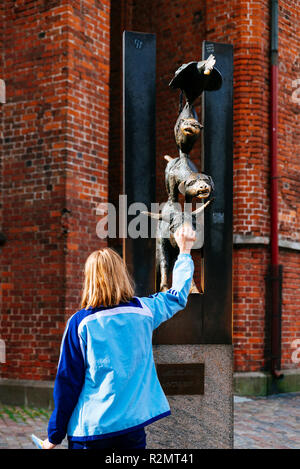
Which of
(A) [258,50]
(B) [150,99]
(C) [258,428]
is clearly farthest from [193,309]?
(A) [258,50]

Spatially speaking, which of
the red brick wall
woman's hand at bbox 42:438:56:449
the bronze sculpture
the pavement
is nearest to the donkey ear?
the bronze sculpture

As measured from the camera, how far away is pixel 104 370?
2.38 meters

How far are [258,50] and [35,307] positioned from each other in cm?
506

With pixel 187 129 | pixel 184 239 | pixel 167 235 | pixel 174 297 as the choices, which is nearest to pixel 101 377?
pixel 174 297

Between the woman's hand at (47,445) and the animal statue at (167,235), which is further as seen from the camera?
the animal statue at (167,235)

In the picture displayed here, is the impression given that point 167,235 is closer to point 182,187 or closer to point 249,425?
point 182,187

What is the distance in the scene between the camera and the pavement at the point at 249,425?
5.54m

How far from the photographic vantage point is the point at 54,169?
23.9 feet

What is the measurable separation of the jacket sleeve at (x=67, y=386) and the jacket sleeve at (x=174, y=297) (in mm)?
376

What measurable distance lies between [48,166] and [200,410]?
13.3 feet

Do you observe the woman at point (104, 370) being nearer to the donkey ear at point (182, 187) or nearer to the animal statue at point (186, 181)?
the animal statue at point (186, 181)

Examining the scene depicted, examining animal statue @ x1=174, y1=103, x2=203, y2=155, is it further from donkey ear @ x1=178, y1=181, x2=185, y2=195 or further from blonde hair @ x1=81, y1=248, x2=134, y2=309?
blonde hair @ x1=81, y1=248, x2=134, y2=309

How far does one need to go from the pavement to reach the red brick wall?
0.72m

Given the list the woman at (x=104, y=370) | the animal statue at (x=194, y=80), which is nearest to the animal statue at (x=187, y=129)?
the animal statue at (x=194, y=80)
